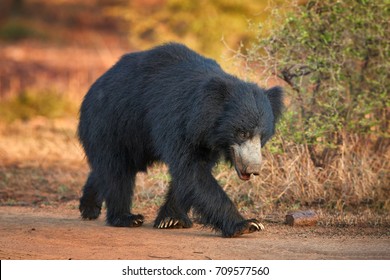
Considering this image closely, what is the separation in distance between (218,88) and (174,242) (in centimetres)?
119

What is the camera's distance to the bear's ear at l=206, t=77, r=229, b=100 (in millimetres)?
6203

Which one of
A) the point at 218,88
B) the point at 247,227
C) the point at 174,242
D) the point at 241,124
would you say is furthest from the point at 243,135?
the point at 174,242

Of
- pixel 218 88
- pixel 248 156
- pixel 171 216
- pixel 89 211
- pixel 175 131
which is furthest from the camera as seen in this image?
pixel 89 211

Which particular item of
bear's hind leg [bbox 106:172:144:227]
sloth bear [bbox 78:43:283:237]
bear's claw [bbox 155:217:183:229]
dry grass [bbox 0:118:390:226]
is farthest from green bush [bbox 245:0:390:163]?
bear's hind leg [bbox 106:172:144:227]

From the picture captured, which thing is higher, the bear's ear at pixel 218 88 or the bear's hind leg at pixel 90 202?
the bear's ear at pixel 218 88

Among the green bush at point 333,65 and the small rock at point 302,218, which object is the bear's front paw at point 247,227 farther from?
the green bush at point 333,65

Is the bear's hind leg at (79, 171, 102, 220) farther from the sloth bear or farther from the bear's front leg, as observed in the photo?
the bear's front leg

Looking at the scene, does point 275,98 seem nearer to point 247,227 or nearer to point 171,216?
point 247,227

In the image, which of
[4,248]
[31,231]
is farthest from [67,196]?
[4,248]

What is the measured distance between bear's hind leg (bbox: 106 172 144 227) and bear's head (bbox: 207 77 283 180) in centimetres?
119

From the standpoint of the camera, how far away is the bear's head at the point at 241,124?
6.10m

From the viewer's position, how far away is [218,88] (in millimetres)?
6215

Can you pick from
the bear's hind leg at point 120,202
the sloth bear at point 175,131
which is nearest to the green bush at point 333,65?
the sloth bear at point 175,131

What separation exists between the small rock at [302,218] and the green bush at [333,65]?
137 centimetres
